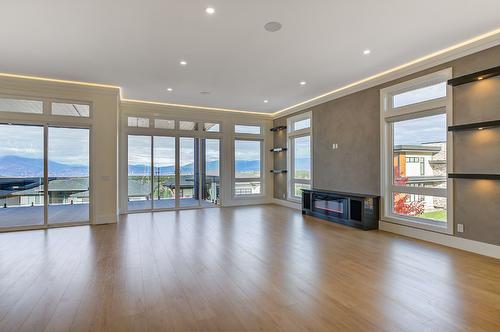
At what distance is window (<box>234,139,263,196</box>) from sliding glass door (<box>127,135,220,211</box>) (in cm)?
70

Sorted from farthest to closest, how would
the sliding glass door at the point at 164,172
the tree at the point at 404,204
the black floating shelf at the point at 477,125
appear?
1. the sliding glass door at the point at 164,172
2. the tree at the point at 404,204
3. the black floating shelf at the point at 477,125

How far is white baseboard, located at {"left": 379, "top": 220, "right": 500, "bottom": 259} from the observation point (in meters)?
3.89

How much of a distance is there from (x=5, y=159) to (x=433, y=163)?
8569 mm

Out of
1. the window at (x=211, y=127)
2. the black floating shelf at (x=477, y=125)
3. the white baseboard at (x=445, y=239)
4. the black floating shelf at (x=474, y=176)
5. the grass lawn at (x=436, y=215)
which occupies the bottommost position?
the white baseboard at (x=445, y=239)

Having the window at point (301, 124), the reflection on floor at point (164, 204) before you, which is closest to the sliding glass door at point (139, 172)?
the reflection on floor at point (164, 204)

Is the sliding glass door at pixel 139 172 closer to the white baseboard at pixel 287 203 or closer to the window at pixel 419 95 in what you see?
the white baseboard at pixel 287 203

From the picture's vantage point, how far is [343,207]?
607 cm

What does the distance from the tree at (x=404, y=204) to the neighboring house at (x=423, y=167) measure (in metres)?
0.02

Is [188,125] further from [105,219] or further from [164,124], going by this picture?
[105,219]

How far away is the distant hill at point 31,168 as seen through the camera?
223 inches

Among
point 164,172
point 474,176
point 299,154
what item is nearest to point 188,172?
point 164,172

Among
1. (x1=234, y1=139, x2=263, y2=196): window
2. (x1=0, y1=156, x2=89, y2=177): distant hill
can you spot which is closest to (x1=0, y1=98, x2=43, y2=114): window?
(x1=0, y1=156, x2=89, y2=177): distant hill

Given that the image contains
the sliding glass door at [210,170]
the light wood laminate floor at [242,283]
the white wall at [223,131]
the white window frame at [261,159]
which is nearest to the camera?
the light wood laminate floor at [242,283]

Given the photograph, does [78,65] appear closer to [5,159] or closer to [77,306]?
[5,159]
